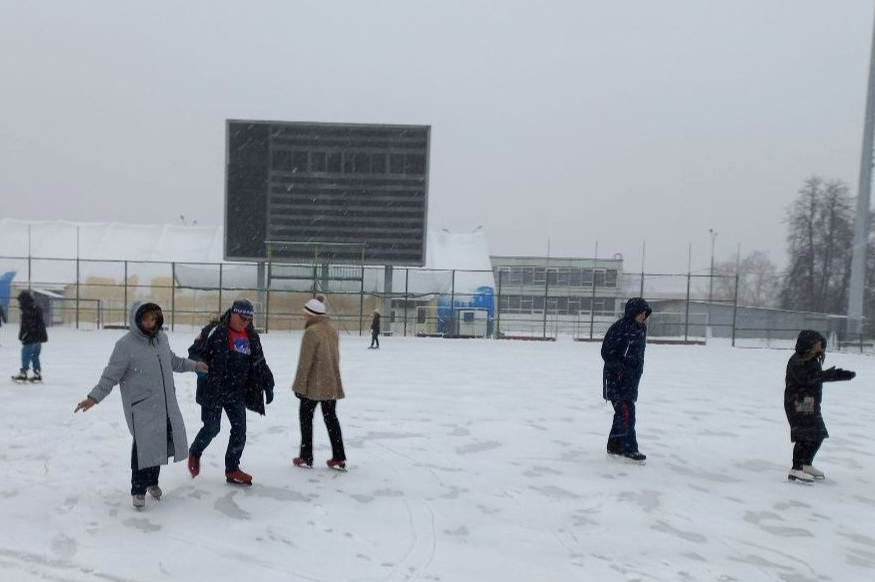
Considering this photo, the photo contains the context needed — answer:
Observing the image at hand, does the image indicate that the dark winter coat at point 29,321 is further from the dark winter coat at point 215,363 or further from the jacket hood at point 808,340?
the jacket hood at point 808,340

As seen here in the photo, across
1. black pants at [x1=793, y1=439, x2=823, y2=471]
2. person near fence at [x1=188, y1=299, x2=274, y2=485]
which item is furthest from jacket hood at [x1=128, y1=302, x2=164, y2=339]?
black pants at [x1=793, y1=439, x2=823, y2=471]

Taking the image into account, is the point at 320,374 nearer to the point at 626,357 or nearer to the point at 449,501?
the point at 449,501

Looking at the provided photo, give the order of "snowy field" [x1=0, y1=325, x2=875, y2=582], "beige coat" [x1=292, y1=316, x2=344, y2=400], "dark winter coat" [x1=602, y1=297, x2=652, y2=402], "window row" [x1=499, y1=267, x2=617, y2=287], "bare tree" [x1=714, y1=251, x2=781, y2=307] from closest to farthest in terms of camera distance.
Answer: "snowy field" [x1=0, y1=325, x2=875, y2=582]
"beige coat" [x1=292, y1=316, x2=344, y2=400]
"dark winter coat" [x1=602, y1=297, x2=652, y2=402]
"window row" [x1=499, y1=267, x2=617, y2=287]
"bare tree" [x1=714, y1=251, x2=781, y2=307]

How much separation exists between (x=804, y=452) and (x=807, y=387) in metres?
0.56

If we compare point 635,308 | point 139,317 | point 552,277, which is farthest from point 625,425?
point 552,277

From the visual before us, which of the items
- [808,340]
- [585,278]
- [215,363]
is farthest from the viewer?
[585,278]

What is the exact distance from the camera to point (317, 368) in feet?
16.1

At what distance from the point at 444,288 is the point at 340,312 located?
169 inches

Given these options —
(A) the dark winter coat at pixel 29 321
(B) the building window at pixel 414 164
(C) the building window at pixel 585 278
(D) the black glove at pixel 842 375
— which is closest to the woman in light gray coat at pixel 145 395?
(D) the black glove at pixel 842 375

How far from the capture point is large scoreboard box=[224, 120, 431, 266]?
21.3 m

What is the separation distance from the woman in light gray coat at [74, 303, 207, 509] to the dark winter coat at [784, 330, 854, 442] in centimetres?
483

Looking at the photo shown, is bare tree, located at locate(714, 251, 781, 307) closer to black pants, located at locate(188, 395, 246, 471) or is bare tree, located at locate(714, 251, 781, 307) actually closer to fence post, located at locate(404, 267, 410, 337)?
fence post, located at locate(404, 267, 410, 337)

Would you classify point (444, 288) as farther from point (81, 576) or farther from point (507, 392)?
point (81, 576)

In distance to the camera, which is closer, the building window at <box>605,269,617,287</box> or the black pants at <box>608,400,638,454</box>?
the black pants at <box>608,400,638,454</box>
